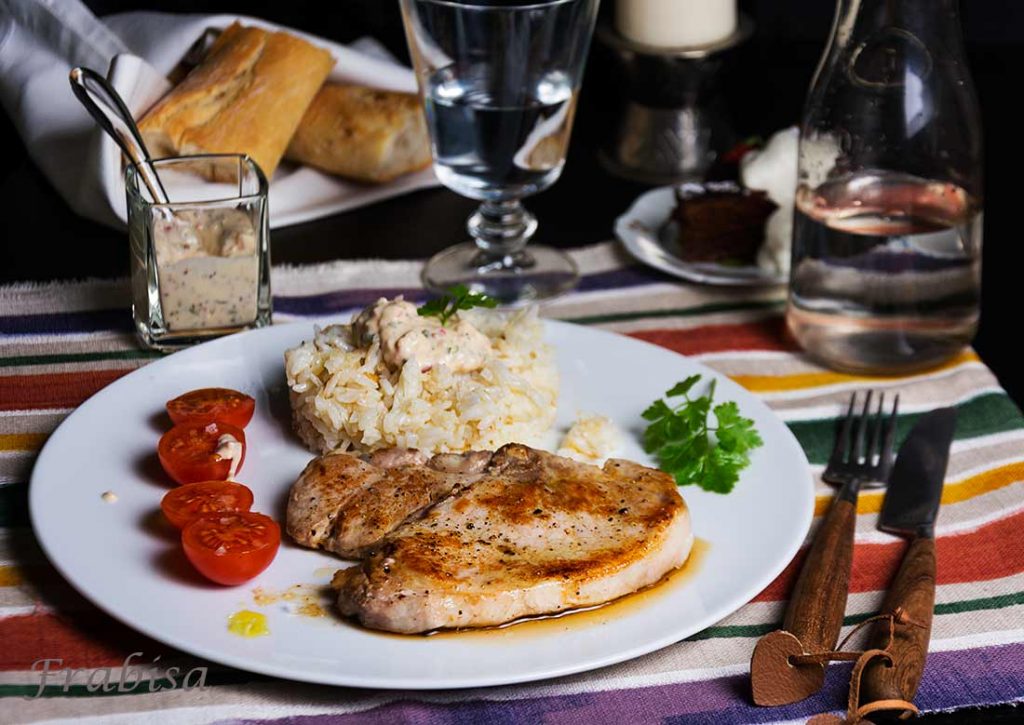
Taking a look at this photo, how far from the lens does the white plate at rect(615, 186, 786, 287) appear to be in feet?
12.7

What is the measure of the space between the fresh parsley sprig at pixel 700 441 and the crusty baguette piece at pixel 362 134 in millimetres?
1646

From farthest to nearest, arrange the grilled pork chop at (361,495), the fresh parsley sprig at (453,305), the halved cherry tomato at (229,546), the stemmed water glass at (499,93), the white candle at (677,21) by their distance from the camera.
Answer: the white candle at (677,21) → the stemmed water glass at (499,93) → the fresh parsley sprig at (453,305) → the grilled pork chop at (361,495) → the halved cherry tomato at (229,546)

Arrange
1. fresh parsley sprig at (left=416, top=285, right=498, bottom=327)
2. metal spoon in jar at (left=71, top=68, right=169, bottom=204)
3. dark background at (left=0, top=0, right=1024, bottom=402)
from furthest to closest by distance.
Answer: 1. dark background at (left=0, top=0, right=1024, bottom=402)
2. metal spoon in jar at (left=71, top=68, right=169, bottom=204)
3. fresh parsley sprig at (left=416, top=285, right=498, bottom=327)

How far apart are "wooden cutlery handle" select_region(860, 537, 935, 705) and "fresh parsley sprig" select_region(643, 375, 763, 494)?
1.28ft

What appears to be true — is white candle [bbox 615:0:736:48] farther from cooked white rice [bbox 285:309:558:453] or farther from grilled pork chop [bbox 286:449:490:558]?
grilled pork chop [bbox 286:449:490:558]

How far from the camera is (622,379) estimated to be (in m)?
3.20

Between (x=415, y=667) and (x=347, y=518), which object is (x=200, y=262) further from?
(x=415, y=667)

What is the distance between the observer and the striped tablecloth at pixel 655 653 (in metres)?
2.21

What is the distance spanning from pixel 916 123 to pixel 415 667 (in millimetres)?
1904

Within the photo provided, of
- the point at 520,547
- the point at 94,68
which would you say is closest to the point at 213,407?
the point at 520,547

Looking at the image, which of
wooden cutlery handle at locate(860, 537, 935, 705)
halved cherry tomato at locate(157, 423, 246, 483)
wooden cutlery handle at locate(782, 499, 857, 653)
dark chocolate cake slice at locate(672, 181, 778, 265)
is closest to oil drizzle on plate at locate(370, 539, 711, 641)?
wooden cutlery handle at locate(782, 499, 857, 653)

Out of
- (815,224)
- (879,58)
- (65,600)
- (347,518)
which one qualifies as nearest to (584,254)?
(815,224)

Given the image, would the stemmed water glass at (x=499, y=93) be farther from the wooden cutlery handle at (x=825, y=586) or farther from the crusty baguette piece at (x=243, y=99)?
the wooden cutlery handle at (x=825, y=586)

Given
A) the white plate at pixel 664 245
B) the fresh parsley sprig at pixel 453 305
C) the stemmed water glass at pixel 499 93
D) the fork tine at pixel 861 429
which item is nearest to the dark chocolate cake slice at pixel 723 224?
the white plate at pixel 664 245
